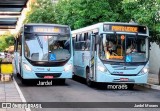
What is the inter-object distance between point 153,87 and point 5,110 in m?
11.0

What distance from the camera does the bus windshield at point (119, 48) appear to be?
19328 millimetres

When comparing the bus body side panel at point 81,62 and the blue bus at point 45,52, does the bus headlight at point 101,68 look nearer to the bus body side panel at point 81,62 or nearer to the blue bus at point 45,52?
the bus body side panel at point 81,62

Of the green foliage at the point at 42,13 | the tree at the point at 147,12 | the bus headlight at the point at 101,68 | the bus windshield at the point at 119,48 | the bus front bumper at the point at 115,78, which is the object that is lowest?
the bus front bumper at the point at 115,78

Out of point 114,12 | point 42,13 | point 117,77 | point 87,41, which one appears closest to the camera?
point 117,77

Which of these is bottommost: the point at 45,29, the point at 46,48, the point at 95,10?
the point at 46,48

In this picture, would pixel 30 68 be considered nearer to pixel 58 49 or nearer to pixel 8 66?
pixel 58 49

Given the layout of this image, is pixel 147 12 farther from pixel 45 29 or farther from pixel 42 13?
pixel 42 13

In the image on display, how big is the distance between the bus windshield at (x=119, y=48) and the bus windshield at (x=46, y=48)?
273cm

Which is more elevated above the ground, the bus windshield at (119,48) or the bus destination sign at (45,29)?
the bus destination sign at (45,29)

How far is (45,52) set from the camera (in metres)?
21.1

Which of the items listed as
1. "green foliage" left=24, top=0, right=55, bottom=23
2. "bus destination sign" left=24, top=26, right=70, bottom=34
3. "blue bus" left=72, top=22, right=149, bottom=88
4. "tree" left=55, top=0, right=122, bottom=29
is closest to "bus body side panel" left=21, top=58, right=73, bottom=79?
"bus destination sign" left=24, top=26, right=70, bottom=34

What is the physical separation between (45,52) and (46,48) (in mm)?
196

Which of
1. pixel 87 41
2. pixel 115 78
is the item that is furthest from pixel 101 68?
pixel 87 41

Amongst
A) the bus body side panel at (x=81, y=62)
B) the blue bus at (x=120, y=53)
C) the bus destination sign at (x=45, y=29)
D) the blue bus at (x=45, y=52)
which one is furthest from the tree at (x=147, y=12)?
the blue bus at (x=45, y=52)
